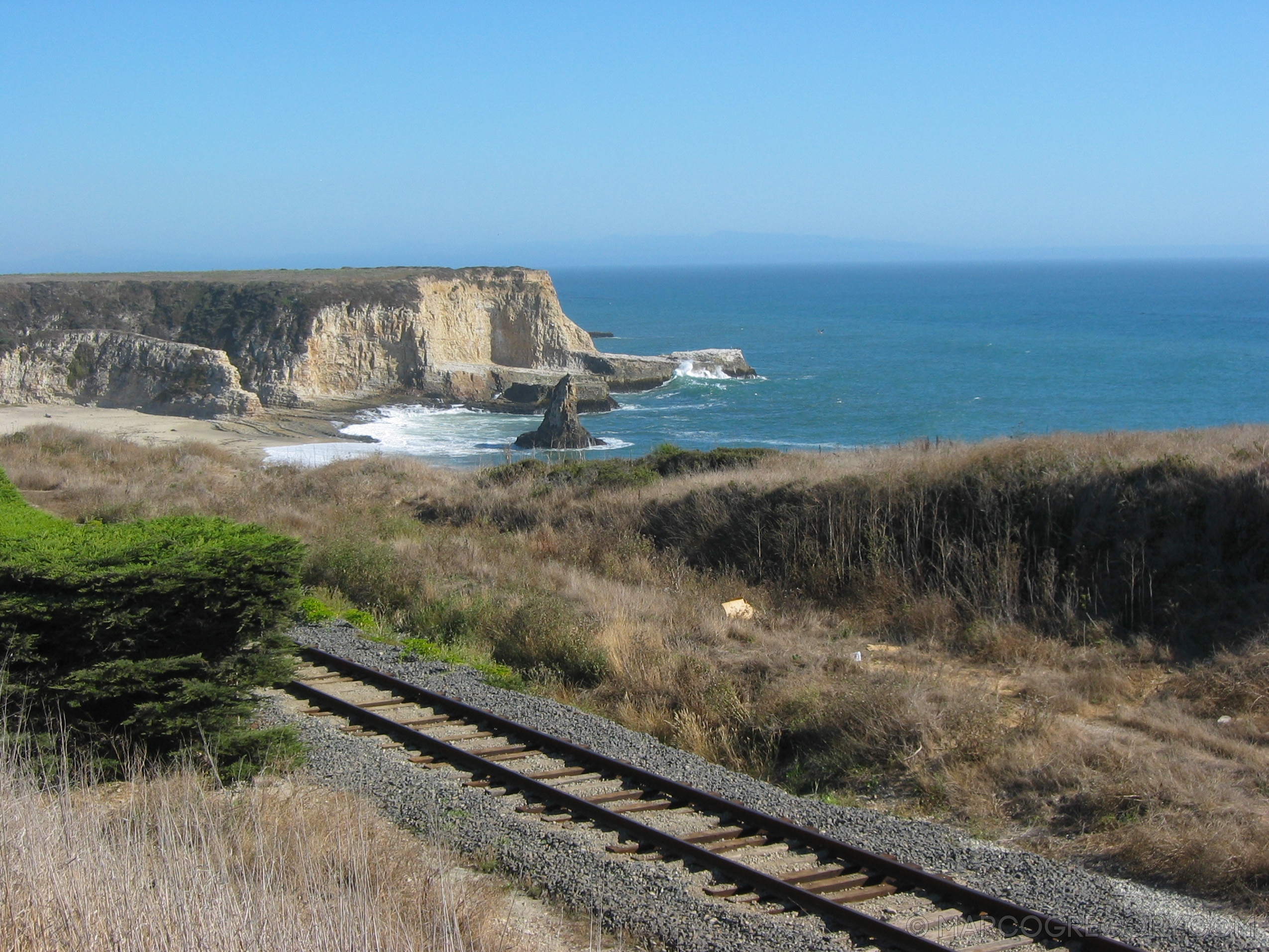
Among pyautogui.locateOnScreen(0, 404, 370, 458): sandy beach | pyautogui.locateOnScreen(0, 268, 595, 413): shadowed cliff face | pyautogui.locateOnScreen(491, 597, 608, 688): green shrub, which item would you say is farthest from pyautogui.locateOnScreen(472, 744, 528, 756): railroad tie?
pyautogui.locateOnScreen(0, 268, 595, 413): shadowed cliff face

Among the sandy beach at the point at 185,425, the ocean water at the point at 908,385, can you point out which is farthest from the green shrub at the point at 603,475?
the sandy beach at the point at 185,425

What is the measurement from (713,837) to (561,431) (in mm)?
45720

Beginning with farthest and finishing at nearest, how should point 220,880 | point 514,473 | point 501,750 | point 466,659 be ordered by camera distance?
1. point 514,473
2. point 466,659
3. point 501,750
4. point 220,880

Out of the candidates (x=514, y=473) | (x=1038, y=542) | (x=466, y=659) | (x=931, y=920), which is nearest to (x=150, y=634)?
(x=466, y=659)

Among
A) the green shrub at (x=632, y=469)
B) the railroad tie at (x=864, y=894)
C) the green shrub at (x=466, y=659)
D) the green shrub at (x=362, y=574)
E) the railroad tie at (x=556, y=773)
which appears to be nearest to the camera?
the railroad tie at (x=864, y=894)

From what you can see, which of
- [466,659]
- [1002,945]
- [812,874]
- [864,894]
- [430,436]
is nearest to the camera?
[1002,945]

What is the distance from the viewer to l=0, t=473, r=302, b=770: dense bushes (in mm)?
6344

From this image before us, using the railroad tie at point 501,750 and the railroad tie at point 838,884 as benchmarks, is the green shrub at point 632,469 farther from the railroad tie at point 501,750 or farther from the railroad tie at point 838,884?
the railroad tie at point 838,884

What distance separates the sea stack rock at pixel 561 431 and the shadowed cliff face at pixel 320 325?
16442mm

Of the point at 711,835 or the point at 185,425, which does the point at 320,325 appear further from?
the point at 711,835

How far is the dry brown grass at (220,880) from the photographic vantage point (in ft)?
11.7

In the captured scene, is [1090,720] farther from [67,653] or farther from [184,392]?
[184,392]

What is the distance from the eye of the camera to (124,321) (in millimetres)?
65750

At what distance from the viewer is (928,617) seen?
11609 mm
